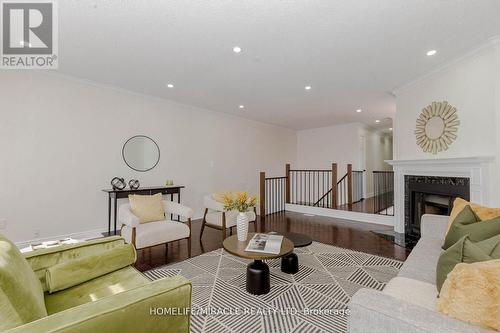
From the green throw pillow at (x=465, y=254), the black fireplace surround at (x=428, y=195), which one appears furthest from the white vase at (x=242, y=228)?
the black fireplace surround at (x=428, y=195)

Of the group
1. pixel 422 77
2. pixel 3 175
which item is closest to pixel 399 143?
pixel 422 77

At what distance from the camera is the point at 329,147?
309 inches

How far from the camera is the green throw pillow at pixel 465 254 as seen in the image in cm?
114

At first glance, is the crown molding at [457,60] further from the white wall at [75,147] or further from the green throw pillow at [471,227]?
the white wall at [75,147]

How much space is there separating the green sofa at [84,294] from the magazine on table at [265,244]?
1.08m

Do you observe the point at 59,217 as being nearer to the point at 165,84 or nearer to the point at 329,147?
the point at 165,84

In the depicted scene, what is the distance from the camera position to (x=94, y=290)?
4.74 ft

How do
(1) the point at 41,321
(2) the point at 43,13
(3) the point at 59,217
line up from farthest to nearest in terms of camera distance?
(3) the point at 59,217 < (2) the point at 43,13 < (1) the point at 41,321

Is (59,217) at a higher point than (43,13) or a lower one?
lower

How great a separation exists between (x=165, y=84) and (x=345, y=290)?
389 cm

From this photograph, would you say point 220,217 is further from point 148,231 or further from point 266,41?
point 266,41

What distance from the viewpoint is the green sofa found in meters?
0.87

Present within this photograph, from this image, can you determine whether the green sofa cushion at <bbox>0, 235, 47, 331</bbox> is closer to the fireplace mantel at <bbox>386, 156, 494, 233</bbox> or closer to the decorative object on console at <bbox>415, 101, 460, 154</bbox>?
the fireplace mantel at <bbox>386, 156, 494, 233</bbox>

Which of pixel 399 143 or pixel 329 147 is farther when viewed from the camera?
pixel 329 147
